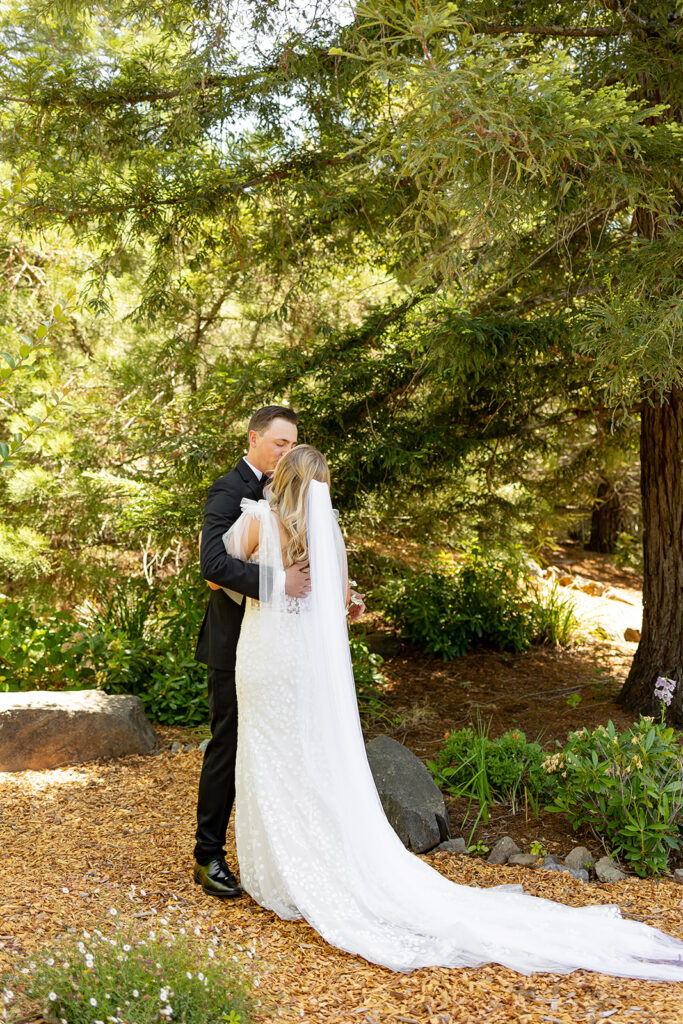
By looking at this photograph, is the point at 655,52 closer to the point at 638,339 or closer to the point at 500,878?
the point at 638,339

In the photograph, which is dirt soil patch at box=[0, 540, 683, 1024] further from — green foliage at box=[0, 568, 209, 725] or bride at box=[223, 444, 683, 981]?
green foliage at box=[0, 568, 209, 725]

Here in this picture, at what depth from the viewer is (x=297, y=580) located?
329 centimetres

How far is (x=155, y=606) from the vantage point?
6.73 m

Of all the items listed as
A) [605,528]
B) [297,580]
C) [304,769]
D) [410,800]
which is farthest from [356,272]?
[605,528]

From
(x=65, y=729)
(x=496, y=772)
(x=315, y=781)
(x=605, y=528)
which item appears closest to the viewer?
(x=315, y=781)

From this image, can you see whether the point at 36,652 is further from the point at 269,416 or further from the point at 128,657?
the point at 269,416

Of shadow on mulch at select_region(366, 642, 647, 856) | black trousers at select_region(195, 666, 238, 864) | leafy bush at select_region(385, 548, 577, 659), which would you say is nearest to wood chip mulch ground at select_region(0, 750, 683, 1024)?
black trousers at select_region(195, 666, 238, 864)

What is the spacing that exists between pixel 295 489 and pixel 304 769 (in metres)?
1.06

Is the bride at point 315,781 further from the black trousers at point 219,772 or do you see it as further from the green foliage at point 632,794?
the green foliage at point 632,794

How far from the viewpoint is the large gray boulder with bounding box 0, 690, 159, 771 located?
4.99 metres

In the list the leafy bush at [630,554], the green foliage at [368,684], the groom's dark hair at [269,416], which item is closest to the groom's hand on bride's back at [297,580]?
Result: the groom's dark hair at [269,416]

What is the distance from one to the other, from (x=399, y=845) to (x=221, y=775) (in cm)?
78

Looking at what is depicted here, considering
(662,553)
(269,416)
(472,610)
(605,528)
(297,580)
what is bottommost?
(472,610)

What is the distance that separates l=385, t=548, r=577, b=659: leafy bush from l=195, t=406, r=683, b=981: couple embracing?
400 centimetres
